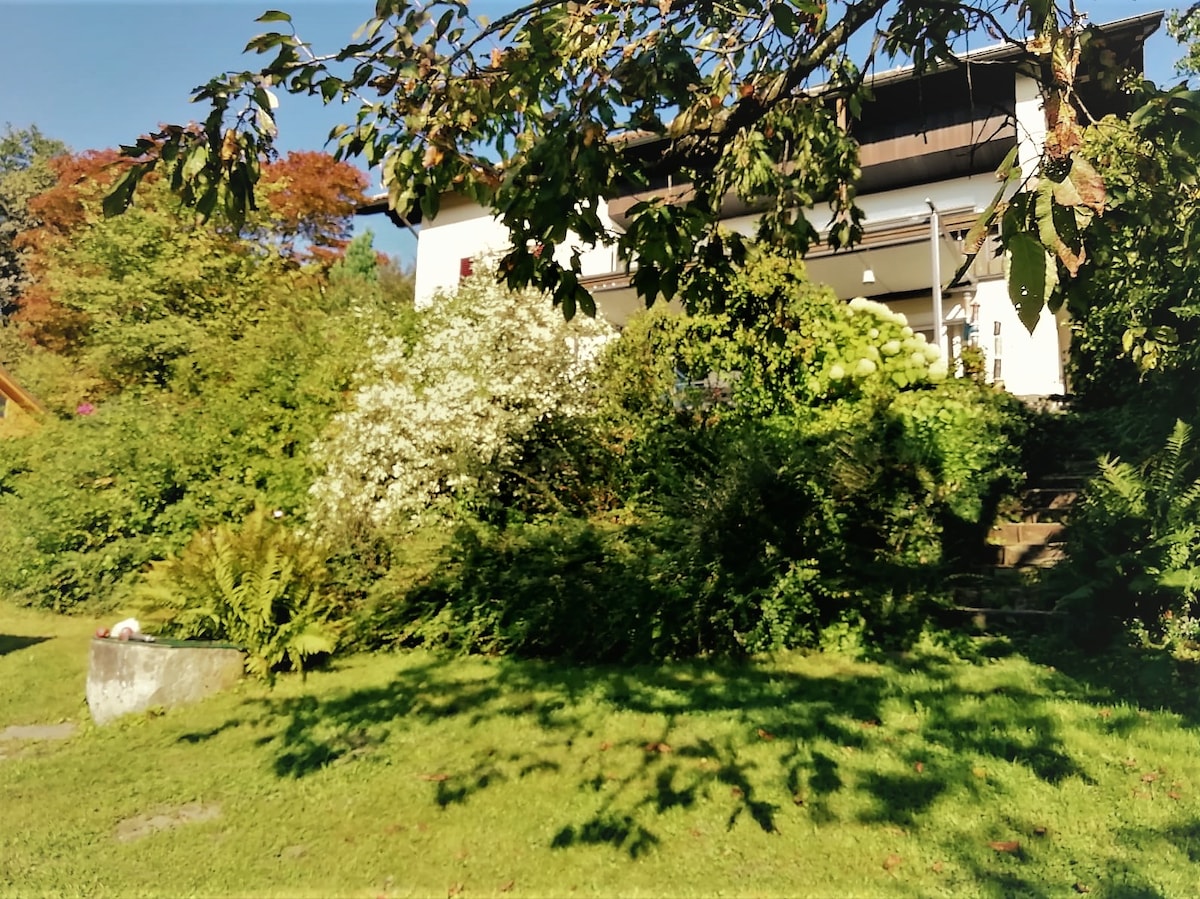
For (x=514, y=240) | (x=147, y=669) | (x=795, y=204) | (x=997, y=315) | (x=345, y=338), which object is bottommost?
(x=147, y=669)

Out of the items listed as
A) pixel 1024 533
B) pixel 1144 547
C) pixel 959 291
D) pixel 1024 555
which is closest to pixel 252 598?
pixel 1144 547

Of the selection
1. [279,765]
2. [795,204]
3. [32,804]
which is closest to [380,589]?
[279,765]

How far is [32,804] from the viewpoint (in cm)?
469

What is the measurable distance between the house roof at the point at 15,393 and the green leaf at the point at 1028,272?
31.0 m

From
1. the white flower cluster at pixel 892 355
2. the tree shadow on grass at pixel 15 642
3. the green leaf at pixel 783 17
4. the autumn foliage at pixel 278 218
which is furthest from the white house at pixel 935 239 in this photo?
the autumn foliage at pixel 278 218

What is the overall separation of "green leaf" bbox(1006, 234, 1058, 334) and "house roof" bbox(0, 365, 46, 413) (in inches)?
1221

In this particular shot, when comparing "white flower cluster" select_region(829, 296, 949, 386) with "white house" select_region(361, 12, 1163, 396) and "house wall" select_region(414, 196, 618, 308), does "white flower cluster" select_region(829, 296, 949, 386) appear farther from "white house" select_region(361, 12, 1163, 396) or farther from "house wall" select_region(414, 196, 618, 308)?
"house wall" select_region(414, 196, 618, 308)

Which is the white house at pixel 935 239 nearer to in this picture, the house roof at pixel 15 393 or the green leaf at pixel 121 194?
the green leaf at pixel 121 194

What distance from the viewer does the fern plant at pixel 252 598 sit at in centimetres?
729

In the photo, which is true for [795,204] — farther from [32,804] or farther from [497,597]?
[32,804]

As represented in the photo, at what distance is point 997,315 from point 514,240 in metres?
13.8

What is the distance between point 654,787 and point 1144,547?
360 centimetres

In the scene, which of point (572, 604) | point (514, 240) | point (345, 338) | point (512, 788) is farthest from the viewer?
point (345, 338)

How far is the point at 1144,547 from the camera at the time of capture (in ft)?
17.7
